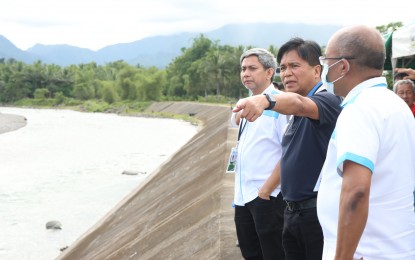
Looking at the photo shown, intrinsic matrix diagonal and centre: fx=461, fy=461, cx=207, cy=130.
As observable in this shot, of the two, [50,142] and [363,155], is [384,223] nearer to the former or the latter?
[363,155]

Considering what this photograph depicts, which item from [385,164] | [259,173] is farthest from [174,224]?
[385,164]

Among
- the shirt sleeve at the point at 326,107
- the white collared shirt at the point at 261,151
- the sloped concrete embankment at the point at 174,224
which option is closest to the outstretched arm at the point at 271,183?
the white collared shirt at the point at 261,151

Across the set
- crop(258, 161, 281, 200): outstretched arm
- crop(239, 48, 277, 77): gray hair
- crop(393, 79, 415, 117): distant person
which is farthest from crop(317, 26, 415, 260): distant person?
crop(393, 79, 415, 117): distant person

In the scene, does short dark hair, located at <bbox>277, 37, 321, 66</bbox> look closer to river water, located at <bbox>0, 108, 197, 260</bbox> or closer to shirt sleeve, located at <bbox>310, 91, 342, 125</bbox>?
shirt sleeve, located at <bbox>310, 91, 342, 125</bbox>

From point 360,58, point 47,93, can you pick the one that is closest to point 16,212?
point 360,58

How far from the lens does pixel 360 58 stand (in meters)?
1.80

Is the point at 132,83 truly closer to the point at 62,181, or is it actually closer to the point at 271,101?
the point at 62,181

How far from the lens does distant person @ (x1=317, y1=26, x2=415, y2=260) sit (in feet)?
5.27

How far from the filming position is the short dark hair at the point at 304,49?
264 cm

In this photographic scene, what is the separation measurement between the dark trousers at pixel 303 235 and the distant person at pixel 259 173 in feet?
1.46

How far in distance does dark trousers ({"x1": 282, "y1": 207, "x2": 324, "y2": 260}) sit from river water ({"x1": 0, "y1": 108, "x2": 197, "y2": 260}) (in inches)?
317

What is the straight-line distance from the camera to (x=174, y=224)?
6.73 metres

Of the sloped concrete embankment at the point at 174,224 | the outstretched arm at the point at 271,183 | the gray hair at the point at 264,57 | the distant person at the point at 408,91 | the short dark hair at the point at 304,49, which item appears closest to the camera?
the short dark hair at the point at 304,49

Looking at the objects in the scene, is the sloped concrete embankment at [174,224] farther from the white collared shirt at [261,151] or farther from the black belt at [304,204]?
the black belt at [304,204]
